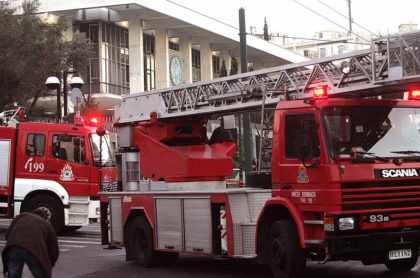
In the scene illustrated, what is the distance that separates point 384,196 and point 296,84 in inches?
99.2

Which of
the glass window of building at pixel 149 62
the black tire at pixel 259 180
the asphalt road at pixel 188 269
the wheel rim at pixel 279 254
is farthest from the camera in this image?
the glass window of building at pixel 149 62

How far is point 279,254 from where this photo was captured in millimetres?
9102

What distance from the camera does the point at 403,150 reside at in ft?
29.1

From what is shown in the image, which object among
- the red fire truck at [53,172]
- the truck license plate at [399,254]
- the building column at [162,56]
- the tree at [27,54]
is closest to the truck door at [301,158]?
the truck license plate at [399,254]

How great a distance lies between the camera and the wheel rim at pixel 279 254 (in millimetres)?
9000

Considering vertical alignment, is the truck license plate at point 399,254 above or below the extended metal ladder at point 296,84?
below

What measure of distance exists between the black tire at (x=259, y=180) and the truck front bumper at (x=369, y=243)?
1689 mm

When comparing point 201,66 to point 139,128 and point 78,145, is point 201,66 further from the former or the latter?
point 139,128

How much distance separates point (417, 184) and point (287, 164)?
5.76 ft

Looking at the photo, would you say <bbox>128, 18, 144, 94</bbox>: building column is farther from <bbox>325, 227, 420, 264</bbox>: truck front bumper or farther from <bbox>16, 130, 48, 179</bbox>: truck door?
<bbox>325, 227, 420, 264</bbox>: truck front bumper

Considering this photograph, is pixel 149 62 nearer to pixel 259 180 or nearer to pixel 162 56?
pixel 162 56

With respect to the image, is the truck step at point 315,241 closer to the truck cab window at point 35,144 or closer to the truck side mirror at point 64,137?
the truck side mirror at point 64,137

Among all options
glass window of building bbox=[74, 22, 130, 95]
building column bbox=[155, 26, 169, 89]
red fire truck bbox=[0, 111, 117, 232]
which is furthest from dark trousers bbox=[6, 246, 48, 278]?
building column bbox=[155, 26, 169, 89]

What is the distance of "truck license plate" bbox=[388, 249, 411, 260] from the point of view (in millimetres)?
8719
